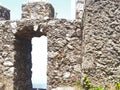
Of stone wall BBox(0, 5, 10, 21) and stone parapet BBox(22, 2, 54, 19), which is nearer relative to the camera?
stone parapet BBox(22, 2, 54, 19)

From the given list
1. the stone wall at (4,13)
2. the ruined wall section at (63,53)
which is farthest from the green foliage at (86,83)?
the stone wall at (4,13)

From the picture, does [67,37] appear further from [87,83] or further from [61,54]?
[87,83]

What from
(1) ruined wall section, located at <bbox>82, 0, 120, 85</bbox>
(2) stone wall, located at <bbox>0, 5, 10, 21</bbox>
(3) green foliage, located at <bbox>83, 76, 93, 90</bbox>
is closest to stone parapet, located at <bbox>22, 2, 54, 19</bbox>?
(2) stone wall, located at <bbox>0, 5, 10, 21</bbox>

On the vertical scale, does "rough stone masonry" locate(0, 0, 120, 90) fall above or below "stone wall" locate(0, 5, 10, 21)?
below

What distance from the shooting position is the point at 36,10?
1206cm

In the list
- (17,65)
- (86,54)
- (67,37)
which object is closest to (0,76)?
(17,65)

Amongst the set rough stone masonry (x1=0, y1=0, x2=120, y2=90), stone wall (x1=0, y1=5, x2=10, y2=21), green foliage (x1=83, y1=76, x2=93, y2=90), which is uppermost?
stone wall (x1=0, y1=5, x2=10, y2=21)

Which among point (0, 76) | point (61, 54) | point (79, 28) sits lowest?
point (0, 76)

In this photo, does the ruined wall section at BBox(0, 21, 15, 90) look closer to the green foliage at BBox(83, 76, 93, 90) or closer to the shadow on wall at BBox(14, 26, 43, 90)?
the shadow on wall at BBox(14, 26, 43, 90)

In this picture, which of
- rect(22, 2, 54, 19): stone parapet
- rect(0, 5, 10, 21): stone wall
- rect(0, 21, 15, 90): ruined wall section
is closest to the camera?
rect(0, 21, 15, 90): ruined wall section

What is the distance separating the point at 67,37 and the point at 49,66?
3.08 feet

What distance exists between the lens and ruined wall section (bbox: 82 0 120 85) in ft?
32.1

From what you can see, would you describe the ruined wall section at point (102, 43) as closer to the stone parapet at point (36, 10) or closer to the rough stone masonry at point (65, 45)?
the rough stone masonry at point (65, 45)

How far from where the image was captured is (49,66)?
11.4m
